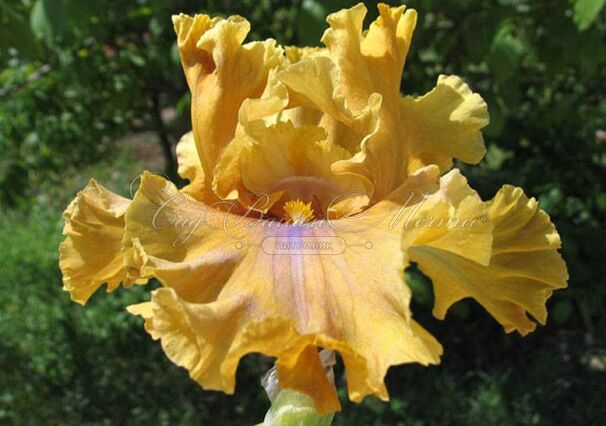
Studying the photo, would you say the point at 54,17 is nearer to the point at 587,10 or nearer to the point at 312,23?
the point at 312,23

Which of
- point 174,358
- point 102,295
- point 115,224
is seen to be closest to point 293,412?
point 174,358

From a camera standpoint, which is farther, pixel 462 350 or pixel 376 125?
pixel 462 350

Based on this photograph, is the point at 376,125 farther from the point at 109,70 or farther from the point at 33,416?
the point at 33,416

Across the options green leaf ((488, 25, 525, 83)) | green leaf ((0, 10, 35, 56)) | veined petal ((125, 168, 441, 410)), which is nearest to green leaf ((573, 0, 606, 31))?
green leaf ((488, 25, 525, 83))

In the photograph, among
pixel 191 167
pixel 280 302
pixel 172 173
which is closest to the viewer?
pixel 280 302

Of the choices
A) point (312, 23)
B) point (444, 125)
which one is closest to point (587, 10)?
point (312, 23)
